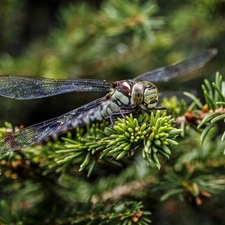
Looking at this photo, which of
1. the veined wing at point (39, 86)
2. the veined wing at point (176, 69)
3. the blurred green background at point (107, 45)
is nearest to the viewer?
the veined wing at point (39, 86)

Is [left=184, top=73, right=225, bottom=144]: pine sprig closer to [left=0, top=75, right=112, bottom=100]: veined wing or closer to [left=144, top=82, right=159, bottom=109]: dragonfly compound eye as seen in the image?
[left=144, top=82, right=159, bottom=109]: dragonfly compound eye

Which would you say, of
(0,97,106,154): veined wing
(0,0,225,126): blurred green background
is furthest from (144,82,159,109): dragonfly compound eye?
(0,0,225,126): blurred green background

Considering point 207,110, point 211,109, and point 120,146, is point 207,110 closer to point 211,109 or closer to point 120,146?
point 211,109

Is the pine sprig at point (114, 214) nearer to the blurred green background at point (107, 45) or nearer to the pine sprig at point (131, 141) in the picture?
the pine sprig at point (131, 141)

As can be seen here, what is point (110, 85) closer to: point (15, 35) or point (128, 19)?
point (128, 19)

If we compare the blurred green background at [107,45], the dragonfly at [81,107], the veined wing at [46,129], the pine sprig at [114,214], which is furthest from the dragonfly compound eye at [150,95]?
the blurred green background at [107,45]

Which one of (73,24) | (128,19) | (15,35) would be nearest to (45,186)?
(128,19)
